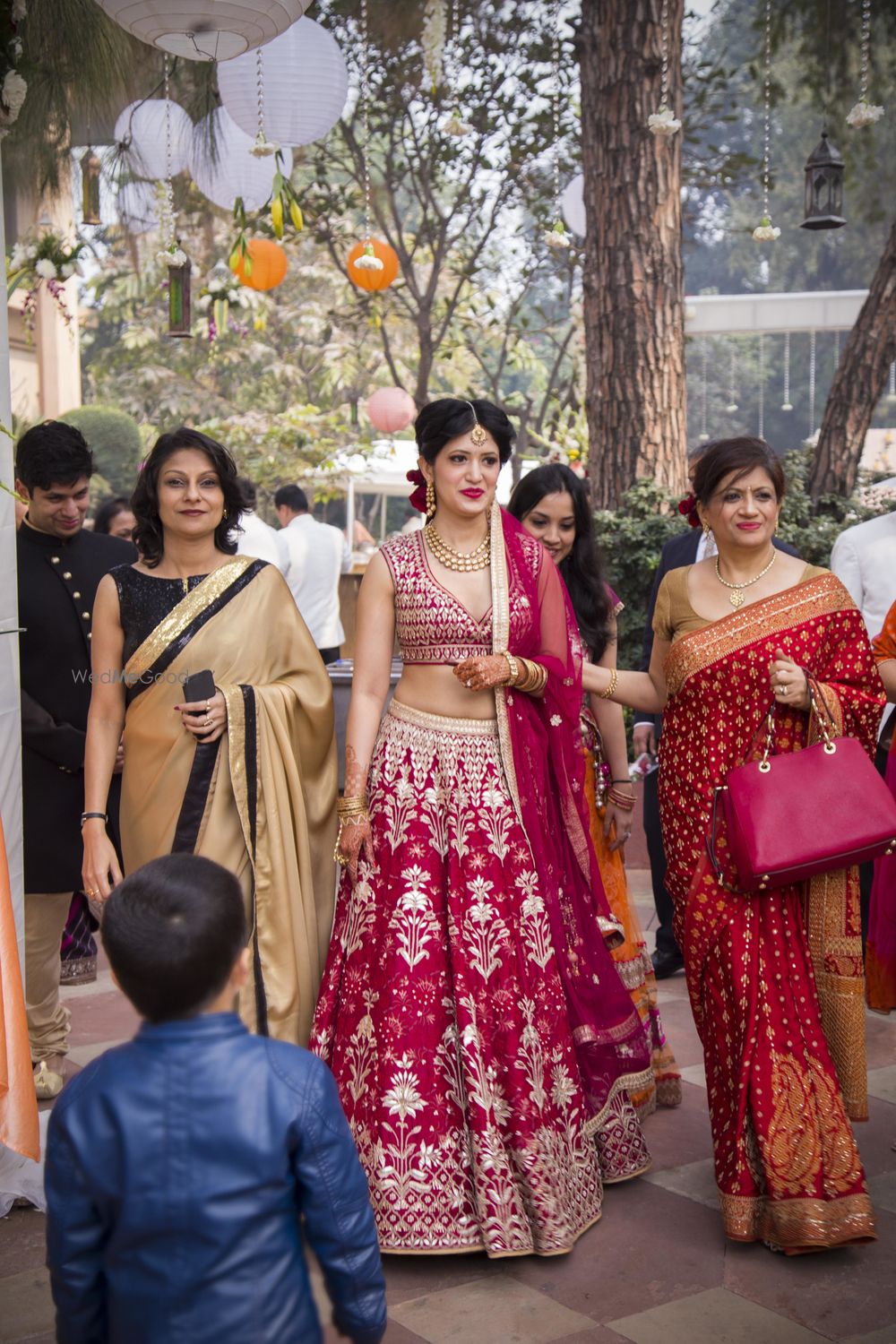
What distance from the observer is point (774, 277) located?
36531 millimetres

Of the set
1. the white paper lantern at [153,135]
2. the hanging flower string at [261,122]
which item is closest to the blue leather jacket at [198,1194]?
the hanging flower string at [261,122]

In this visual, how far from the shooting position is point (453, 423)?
10.6 feet

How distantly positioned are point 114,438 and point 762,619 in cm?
1693

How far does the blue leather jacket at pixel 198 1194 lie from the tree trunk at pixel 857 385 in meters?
7.40

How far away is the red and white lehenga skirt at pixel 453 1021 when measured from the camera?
295 cm

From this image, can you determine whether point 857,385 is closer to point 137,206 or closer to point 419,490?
point 137,206

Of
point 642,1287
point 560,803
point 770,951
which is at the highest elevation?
point 560,803

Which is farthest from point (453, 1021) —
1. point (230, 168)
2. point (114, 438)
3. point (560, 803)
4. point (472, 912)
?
point (114, 438)

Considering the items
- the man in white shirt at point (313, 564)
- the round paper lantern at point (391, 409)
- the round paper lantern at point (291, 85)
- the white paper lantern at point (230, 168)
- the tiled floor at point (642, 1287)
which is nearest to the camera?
the tiled floor at point (642, 1287)

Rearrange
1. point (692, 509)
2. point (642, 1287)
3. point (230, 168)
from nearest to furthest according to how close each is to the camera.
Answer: point (642, 1287), point (692, 509), point (230, 168)

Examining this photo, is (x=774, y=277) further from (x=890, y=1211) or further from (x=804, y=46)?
(x=890, y=1211)

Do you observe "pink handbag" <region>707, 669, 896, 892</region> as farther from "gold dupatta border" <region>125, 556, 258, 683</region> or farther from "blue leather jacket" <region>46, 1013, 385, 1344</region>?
"blue leather jacket" <region>46, 1013, 385, 1344</region>

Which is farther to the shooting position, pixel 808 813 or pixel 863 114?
pixel 863 114

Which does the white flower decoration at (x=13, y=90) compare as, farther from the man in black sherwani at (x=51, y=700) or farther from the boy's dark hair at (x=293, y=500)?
the boy's dark hair at (x=293, y=500)
